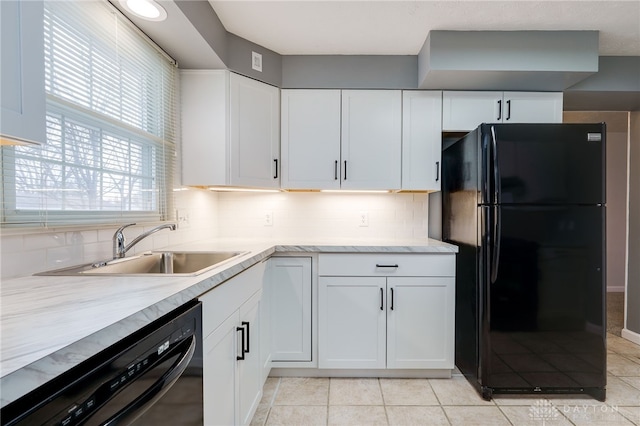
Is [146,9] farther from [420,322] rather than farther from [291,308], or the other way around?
[420,322]

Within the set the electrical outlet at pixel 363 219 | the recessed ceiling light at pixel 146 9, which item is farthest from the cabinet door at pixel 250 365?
the recessed ceiling light at pixel 146 9

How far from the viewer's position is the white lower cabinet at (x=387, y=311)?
2.04 meters

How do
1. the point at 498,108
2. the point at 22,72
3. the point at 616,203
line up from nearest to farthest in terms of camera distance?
the point at 22,72, the point at 498,108, the point at 616,203

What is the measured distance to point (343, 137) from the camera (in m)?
2.31

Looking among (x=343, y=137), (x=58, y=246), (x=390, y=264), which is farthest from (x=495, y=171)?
(x=58, y=246)

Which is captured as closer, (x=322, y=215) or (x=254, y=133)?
(x=254, y=133)

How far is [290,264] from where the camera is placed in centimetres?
207

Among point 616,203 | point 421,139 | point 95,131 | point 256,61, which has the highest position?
point 256,61

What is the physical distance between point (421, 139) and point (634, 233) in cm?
217

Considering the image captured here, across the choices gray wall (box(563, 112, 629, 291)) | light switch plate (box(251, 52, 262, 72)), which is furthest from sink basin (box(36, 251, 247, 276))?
gray wall (box(563, 112, 629, 291))

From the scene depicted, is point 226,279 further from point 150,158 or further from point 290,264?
point 150,158

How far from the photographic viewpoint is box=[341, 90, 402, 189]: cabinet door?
2.30 meters

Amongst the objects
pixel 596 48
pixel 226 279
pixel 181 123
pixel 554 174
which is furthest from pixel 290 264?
pixel 596 48

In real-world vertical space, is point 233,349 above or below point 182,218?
below
